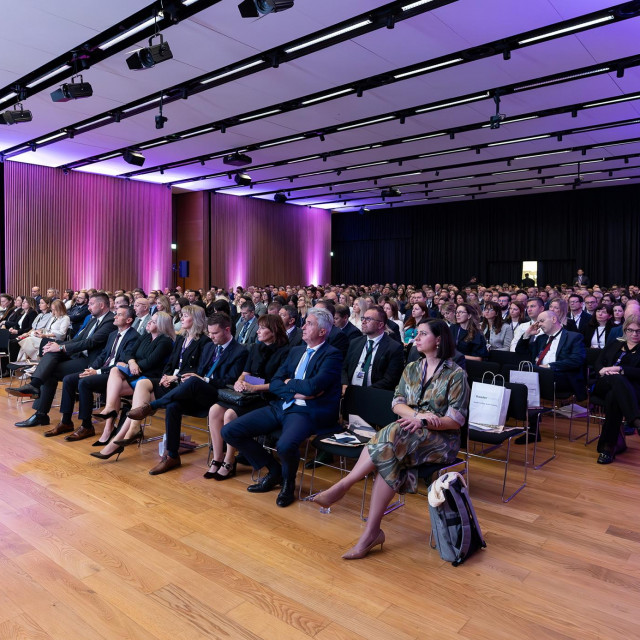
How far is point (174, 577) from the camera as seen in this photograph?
9.15 ft

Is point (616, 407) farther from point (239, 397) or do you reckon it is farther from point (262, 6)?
point (262, 6)

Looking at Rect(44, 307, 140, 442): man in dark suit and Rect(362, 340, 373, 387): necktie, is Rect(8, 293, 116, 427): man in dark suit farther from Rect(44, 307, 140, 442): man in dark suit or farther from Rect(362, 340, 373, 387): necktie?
Rect(362, 340, 373, 387): necktie

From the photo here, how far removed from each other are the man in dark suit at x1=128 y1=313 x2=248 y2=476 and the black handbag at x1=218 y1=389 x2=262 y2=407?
0.23 metres

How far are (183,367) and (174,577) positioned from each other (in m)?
2.39

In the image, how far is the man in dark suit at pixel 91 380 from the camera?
523 centimetres

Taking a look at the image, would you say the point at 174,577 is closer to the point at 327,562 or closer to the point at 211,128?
the point at 327,562

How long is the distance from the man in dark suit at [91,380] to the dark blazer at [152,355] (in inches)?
4.2

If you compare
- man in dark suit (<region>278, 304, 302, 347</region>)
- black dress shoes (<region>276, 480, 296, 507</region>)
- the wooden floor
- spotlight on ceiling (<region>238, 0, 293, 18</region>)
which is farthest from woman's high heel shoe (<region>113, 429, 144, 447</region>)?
spotlight on ceiling (<region>238, 0, 293, 18</region>)

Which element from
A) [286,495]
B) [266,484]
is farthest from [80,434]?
[286,495]

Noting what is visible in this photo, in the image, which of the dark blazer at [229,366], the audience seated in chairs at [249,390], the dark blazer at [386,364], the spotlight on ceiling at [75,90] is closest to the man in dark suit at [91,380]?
the dark blazer at [229,366]

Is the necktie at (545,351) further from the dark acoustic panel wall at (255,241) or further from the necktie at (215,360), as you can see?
the dark acoustic panel wall at (255,241)

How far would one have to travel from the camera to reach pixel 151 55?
6172 millimetres

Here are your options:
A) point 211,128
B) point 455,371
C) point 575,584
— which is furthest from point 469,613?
point 211,128

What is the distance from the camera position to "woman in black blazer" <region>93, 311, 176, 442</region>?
5023mm
